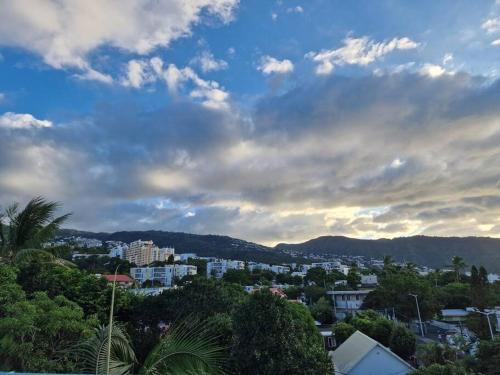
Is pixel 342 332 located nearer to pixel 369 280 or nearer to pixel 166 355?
pixel 166 355

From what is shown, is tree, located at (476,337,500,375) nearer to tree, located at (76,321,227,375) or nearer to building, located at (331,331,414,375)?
building, located at (331,331,414,375)

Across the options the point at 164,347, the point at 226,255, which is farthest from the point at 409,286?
the point at 226,255

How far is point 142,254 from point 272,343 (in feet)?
502

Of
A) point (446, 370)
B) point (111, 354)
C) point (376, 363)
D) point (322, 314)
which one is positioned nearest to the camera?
point (111, 354)

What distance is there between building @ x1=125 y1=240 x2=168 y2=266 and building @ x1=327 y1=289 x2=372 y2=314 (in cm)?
9923

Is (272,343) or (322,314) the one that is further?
(322,314)

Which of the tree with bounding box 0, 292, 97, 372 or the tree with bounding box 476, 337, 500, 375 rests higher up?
the tree with bounding box 0, 292, 97, 372

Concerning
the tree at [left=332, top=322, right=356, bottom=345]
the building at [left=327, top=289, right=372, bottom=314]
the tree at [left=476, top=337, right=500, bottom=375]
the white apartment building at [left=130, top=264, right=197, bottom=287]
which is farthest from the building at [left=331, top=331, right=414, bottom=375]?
the white apartment building at [left=130, top=264, right=197, bottom=287]

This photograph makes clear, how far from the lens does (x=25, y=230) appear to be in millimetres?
11648

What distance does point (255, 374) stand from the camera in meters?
10.5

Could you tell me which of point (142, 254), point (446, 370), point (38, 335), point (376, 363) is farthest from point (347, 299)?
point (142, 254)

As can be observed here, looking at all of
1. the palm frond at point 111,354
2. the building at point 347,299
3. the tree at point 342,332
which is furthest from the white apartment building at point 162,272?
the palm frond at point 111,354

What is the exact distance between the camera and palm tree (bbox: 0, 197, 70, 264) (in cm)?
1154

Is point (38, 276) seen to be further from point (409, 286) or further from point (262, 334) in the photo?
point (409, 286)
